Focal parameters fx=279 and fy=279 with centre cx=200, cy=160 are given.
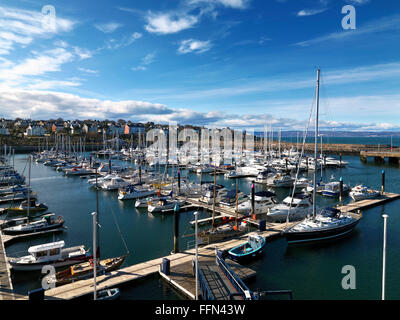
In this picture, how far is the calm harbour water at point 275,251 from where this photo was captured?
709 inches

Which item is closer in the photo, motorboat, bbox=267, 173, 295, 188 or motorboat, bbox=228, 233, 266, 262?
motorboat, bbox=228, 233, 266, 262

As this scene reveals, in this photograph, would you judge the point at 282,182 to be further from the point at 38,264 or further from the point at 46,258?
the point at 38,264

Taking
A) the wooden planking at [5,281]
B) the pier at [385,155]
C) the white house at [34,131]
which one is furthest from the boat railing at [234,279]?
the white house at [34,131]

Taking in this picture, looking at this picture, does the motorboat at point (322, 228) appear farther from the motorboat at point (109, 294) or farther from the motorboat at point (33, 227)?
the motorboat at point (33, 227)

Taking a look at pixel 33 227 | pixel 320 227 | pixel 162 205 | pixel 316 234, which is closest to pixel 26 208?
pixel 33 227

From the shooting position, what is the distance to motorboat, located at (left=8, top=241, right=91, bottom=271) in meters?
20.0

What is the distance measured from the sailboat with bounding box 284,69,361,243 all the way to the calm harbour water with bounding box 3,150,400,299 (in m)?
0.70

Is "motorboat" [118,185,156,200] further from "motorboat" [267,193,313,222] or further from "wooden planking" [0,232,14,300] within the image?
"wooden planking" [0,232,14,300]

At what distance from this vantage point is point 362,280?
1927 centimetres

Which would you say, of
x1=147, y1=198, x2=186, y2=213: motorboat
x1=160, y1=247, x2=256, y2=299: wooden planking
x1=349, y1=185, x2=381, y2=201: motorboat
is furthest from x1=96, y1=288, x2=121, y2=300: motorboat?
x1=349, y1=185, x2=381, y2=201: motorboat
